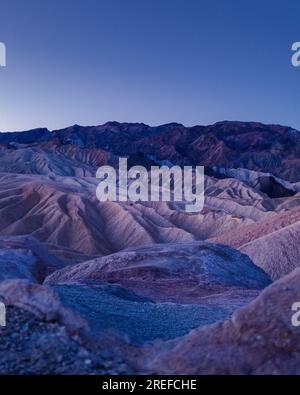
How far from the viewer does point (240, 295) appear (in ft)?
41.3

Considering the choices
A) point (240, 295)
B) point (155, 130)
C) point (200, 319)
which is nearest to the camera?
point (200, 319)

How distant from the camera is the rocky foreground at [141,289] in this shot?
5.47 metres

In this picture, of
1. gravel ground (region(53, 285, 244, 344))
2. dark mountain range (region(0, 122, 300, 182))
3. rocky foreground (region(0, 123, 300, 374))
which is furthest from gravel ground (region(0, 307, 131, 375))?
dark mountain range (region(0, 122, 300, 182))

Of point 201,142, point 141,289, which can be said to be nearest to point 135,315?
point 141,289

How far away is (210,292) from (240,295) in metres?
1.03

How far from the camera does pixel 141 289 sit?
13.2m

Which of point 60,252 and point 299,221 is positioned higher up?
point 299,221

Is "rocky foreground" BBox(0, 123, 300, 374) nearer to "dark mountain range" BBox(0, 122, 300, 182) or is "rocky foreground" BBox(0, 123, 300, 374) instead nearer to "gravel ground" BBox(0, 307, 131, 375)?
"gravel ground" BBox(0, 307, 131, 375)

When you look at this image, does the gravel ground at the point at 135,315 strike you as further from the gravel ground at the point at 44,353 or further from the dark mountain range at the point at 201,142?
the dark mountain range at the point at 201,142

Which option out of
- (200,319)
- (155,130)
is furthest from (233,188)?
(155,130)

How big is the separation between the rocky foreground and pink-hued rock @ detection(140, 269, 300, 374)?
10 millimetres

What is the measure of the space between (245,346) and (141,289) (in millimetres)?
7831

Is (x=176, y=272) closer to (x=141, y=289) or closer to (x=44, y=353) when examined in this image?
(x=141, y=289)
